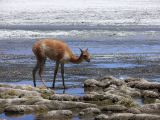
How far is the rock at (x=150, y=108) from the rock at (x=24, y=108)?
228 centimetres

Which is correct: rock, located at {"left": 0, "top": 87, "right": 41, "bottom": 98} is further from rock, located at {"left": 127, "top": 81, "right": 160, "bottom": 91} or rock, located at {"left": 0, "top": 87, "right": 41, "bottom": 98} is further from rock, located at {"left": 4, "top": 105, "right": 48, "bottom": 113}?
rock, located at {"left": 127, "top": 81, "right": 160, "bottom": 91}

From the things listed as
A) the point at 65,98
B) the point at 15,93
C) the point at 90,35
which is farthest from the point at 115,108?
the point at 90,35

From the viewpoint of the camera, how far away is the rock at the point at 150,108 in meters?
12.9

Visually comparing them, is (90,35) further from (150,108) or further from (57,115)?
(57,115)

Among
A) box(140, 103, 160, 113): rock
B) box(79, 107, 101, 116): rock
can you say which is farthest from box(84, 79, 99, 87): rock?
box(79, 107, 101, 116): rock

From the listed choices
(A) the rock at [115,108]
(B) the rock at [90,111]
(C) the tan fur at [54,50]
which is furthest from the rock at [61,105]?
(C) the tan fur at [54,50]

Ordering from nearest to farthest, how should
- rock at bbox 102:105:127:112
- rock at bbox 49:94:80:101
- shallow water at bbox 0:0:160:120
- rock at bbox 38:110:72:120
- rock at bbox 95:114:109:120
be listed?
rock at bbox 95:114:109:120, rock at bbox 38:110:72:120, rock at bbox 102:105:127:112, rock at bbox 49:94:80:101, shallow water at bbox 0:0:160:120

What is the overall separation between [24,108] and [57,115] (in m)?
0.92

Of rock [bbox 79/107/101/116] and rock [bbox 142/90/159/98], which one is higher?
rock [bbox 79/107/101/116]

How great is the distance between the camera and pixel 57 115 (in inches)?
481

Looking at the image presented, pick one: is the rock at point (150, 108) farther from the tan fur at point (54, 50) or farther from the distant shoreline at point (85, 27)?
the distant shoreline at point (85, 27)

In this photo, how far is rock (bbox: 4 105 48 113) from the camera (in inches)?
497

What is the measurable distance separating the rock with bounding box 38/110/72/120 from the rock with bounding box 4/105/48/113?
0.54 meters

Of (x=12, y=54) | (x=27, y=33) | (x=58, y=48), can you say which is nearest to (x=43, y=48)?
(x=58, y=48)
